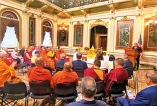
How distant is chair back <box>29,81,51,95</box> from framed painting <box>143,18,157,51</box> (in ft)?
26.4

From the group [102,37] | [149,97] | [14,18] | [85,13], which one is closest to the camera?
[149,97]

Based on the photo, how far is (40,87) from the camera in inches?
121

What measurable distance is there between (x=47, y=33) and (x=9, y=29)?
4.25m

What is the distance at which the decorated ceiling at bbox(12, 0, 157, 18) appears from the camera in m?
9.64

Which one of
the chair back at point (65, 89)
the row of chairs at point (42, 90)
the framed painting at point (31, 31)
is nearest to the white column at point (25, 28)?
the framed painting at point (31, 31)

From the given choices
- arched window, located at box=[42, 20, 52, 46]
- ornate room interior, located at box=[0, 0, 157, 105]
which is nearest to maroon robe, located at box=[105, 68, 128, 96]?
ornate room interior, located at box=[0, 0, 157, 105]

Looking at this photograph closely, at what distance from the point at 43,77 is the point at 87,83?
190cm

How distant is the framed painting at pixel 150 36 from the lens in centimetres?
884

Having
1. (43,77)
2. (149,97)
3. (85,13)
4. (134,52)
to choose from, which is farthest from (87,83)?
(85,13)

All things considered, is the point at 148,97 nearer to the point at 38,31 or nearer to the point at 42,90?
the point at 42,90

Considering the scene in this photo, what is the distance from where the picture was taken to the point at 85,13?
41.0 ft

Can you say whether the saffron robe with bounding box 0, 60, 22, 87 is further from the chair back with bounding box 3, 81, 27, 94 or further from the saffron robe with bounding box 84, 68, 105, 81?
the saffron robe with bounding box 84, 68, 105, 81

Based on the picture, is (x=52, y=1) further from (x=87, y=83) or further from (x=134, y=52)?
(x=87, y=83)

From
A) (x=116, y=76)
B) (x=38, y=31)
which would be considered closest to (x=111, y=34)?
(x=38, y=31)
